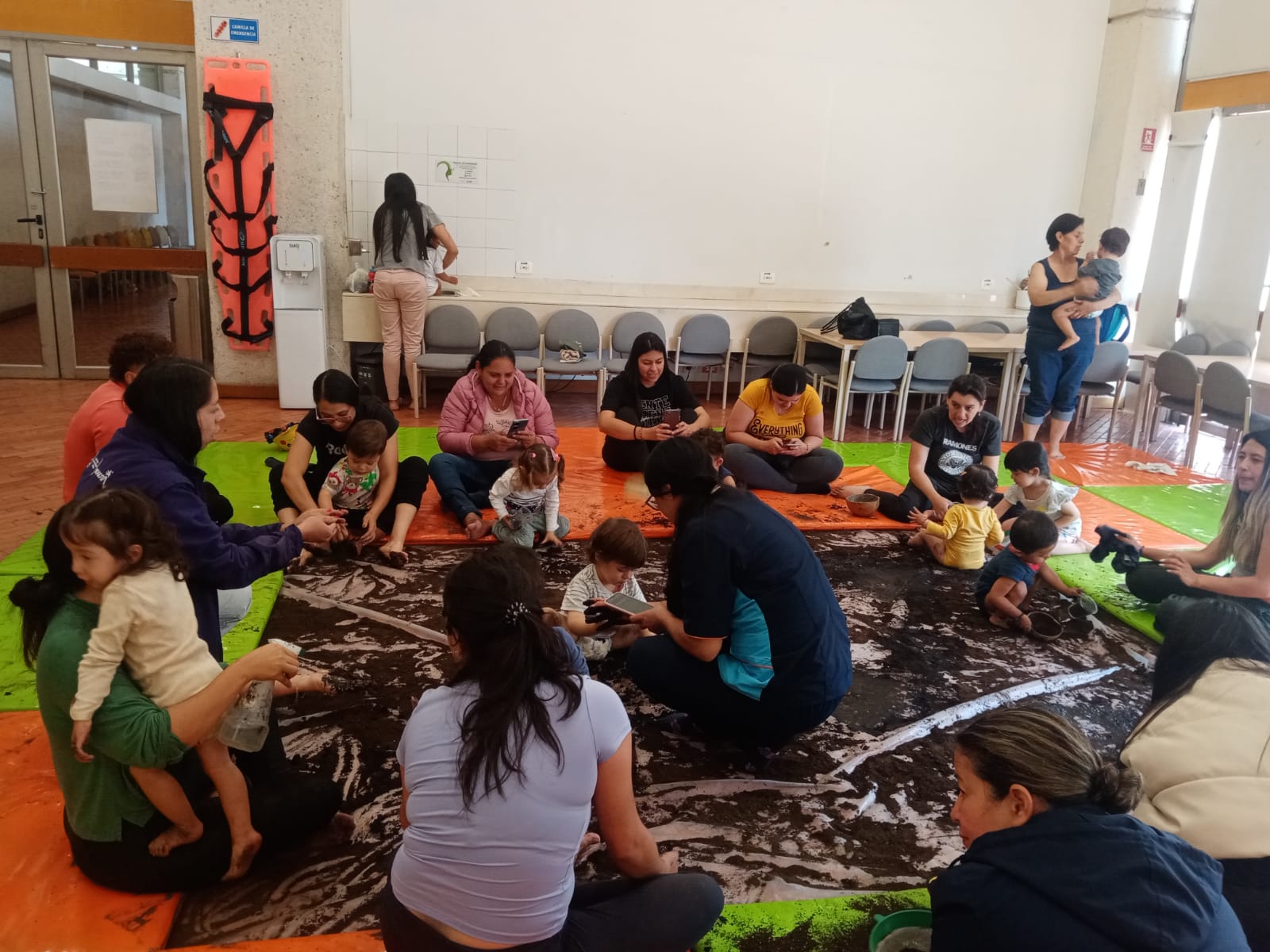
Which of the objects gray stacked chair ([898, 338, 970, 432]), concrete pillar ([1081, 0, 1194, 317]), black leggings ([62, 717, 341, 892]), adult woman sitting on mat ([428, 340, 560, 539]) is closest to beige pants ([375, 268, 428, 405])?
adult woman sitting on mat ([428, 340, 560, 539])

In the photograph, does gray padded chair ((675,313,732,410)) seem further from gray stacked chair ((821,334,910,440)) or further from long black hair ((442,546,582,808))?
long black hair ((442,546,582,808))

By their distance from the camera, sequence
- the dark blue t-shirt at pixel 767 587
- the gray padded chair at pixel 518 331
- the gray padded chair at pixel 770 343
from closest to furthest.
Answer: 1. the dark blue t-shirt at pixel 767 587
2. the gray padded chair at pixel 518 331
3. the gray padded chair at pixel 770 343

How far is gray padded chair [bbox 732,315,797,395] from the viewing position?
8.02 m

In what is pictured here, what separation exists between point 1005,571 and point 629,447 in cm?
240

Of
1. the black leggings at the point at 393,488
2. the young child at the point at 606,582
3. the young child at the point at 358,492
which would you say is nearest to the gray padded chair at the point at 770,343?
the black leggings at the point at 393,488

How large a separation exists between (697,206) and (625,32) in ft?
5.05

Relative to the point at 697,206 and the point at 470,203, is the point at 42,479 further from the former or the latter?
the point at 697,206

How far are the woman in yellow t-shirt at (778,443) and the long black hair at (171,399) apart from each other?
3.36 meters

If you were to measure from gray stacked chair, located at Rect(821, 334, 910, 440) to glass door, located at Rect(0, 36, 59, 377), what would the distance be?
6446mm

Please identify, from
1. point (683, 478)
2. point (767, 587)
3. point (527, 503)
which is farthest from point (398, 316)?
point (767, 587)

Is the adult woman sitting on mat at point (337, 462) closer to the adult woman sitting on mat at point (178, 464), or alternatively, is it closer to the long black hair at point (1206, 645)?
the adult woman sitting on mat at point (178, 464)

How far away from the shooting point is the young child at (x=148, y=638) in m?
1.92

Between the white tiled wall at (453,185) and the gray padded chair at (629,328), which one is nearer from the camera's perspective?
the white tiled wall at (453,185)

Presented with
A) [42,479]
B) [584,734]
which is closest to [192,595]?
[584,734]
